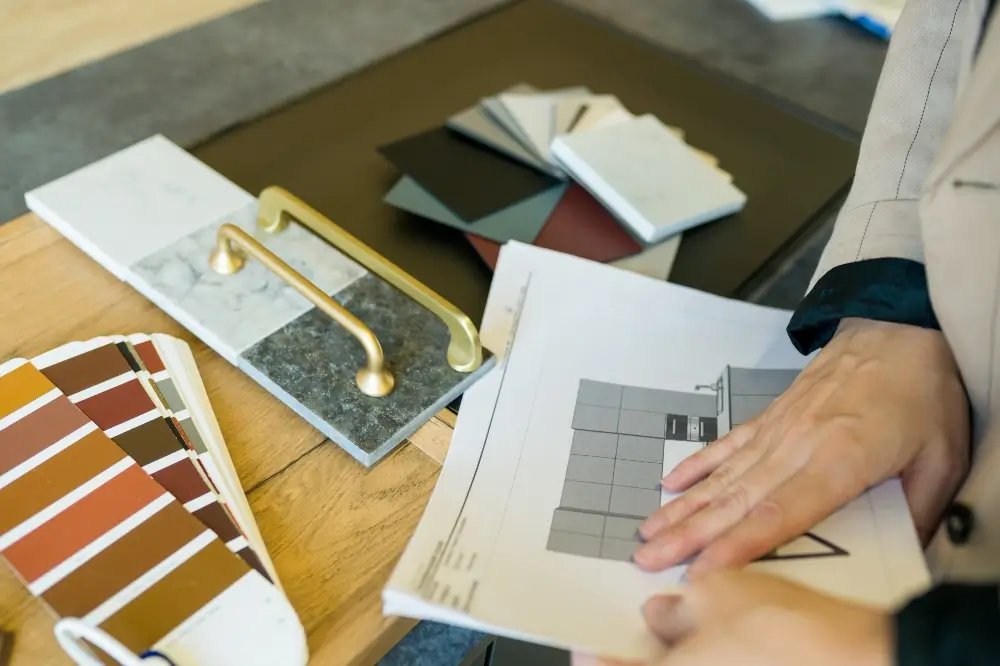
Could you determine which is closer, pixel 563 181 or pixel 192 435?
pixel 192 435

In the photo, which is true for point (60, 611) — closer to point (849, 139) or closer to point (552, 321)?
point (552, 321)

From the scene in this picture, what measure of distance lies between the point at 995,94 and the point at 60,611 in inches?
23.4

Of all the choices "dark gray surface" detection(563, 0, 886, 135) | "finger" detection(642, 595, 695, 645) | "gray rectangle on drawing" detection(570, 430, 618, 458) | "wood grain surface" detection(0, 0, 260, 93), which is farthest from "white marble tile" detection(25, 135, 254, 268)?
"dark gray surface" detection(563, 0, 886, 135)

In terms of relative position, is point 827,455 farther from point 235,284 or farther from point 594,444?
point 235,284

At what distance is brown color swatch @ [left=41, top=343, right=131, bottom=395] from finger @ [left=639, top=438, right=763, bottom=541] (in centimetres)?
34

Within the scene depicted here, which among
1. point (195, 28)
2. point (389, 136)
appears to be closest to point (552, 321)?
point (389, 136)

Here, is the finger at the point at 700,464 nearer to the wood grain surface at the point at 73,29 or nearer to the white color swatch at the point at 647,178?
the white color swatch at the point at 647,178

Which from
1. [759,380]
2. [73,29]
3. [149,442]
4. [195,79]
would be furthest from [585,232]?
[73,29]

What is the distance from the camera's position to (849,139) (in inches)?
40.1

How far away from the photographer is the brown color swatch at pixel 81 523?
452 mm

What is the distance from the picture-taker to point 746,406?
2.04ft

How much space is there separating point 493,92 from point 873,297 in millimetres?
566

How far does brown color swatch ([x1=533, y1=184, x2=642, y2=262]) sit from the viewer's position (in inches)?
31.7

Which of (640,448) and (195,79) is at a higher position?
(640,448)
